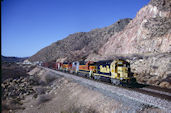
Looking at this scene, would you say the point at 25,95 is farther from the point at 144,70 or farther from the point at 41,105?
the point at 144,70

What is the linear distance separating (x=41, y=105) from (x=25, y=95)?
865 centimetres

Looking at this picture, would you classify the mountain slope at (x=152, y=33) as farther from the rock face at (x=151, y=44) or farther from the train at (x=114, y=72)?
the train at (x=114, y=72)

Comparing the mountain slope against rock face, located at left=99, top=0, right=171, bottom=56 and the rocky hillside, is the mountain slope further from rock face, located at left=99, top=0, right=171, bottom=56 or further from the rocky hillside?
the rocky hillside

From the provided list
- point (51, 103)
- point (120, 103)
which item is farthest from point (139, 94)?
point (51, 103)

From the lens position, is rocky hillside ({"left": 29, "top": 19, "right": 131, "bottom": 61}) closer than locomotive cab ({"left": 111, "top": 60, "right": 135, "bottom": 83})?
No

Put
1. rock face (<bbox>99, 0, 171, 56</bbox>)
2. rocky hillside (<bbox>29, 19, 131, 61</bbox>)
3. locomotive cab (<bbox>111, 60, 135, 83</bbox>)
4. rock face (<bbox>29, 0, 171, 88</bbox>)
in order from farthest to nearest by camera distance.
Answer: rocky hillside (<bbox>29, 19, 131, 61</bbox>) < rock face (<bbox>99, 0, 171, 56</bbox>) < rock face (<bbox>29, 0, 171, 88</bbox>) < locomotive cab (<bbox>111, 60, 135, 83</bbox>)

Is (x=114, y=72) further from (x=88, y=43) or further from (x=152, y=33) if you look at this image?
(x=88, y=43)

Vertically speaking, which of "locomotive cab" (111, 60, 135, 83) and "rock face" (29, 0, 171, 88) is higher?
"rock face" (29, 0, 171, 88)

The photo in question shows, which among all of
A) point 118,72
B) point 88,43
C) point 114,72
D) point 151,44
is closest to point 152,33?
point 151,44

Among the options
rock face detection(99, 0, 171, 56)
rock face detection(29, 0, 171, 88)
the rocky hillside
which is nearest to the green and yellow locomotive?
rock face detection(29, 0, 171, 88)

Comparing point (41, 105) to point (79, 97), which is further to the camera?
point (41, 105)

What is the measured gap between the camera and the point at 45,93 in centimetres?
2522

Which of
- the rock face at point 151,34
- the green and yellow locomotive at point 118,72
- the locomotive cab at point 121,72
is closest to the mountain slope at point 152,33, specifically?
the rock face at point 151,34

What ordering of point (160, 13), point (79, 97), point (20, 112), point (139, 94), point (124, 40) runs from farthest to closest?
point (124, 40) → point (160, 13) → point (20, 112) → point (79, 97) → point (139, 94)
